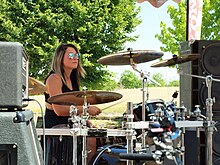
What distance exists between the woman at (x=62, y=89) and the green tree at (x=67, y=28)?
880 cm

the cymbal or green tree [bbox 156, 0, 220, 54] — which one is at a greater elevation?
green tree [bbox 156, 0, 220, 54]

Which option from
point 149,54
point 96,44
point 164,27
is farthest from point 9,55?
point 96,44

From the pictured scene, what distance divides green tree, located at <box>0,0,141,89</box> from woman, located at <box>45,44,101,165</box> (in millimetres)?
8798

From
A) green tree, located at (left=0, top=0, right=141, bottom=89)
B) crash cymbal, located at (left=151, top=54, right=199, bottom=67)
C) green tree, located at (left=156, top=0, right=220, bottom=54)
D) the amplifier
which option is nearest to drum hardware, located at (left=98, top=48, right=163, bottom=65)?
crash cymbal, located at (left=151, top=54, right=199, bottom=67)

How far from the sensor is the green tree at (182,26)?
1073 centimetres

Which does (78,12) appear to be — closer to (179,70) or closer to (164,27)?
(164,27)

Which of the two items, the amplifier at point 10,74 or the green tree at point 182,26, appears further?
the green tree at point 182,26

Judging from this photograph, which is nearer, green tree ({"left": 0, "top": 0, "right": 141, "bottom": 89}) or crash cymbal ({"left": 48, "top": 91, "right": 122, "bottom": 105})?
crash cymbal ({"left": 48, "top": 91, "right": 122, "bottom": 105})

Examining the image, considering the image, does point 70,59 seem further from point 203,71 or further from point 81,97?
point 203,71

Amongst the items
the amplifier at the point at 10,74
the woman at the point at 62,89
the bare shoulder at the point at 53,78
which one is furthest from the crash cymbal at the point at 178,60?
the amplifier at the point at 10,74

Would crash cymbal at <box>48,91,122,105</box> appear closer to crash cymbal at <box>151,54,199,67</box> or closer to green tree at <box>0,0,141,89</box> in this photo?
crash cymbal at <box>151,54,199,67</box>

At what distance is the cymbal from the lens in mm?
3461

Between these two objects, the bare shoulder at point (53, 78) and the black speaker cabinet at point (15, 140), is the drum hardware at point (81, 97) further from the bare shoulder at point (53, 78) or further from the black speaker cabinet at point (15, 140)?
the black speaker cabinet at point (15, 140)

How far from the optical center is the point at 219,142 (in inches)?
145
